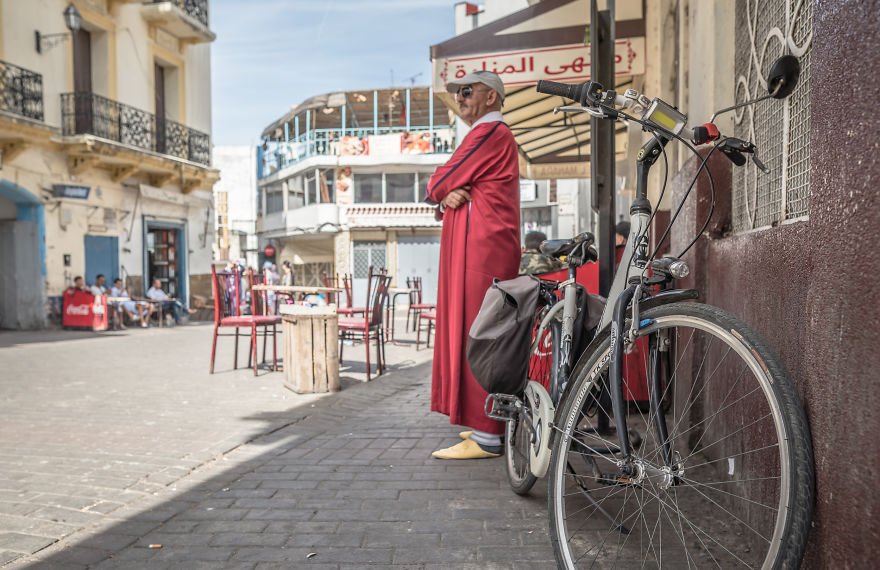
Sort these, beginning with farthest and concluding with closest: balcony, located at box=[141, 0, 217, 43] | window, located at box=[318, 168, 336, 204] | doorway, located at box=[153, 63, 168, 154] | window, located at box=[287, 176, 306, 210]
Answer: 1. window, located at box=[287, 176, 306, 210]
2. window, located at box=[318, 168, 336, 204]
3. doorway, located at box=[153, 63, 168, 154]
4. balcony, located at box=[141, 0, 217, 43]

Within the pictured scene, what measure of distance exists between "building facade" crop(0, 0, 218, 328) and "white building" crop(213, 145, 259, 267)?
63.0 ft

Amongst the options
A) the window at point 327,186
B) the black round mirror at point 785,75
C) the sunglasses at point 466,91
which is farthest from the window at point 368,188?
the black round mirror at point 785,75

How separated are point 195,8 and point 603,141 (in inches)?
870

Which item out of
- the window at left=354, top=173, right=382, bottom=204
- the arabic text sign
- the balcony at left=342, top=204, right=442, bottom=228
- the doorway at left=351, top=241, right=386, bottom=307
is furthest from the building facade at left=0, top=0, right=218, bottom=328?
the arabic text sign

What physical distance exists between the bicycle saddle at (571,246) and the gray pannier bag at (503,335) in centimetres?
16

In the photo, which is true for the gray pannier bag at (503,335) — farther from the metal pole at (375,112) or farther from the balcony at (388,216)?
the metal pole at (375,112)

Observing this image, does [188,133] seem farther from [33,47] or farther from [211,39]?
[33,47]

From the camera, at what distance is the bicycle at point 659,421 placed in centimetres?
159

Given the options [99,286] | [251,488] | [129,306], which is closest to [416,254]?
[129,306]

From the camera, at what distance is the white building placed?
43344 mm

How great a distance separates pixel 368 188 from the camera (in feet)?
110

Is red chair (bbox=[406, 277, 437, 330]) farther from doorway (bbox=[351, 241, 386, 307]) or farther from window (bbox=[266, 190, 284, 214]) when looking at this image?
window (bbox=[266, 190, 284, 214])

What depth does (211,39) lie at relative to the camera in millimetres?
23312

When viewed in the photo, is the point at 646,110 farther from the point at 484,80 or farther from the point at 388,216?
the point at 388,216
